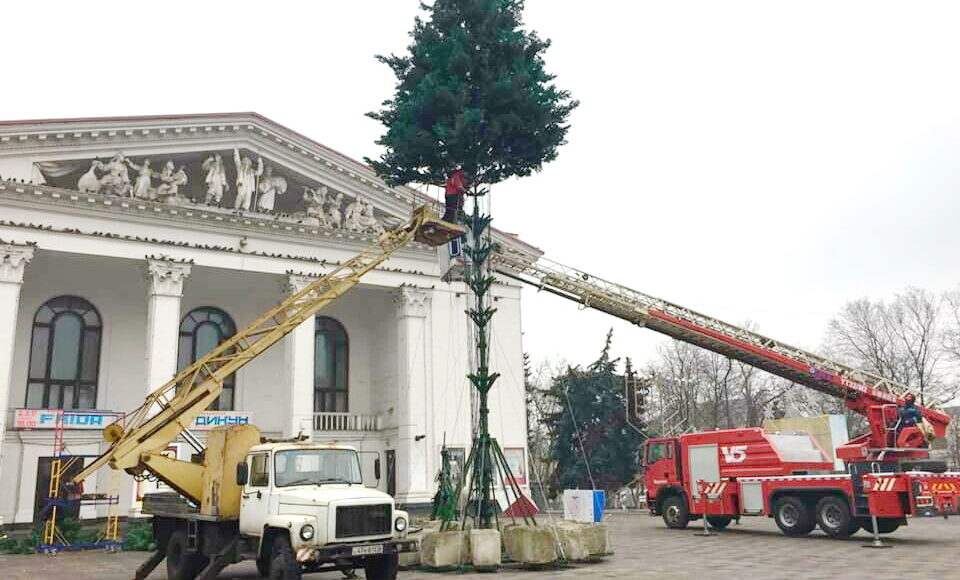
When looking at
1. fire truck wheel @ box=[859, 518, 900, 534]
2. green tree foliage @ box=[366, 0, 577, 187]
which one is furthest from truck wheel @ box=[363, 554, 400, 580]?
fire truck wheel @ box=[859, 518, 900, 534]

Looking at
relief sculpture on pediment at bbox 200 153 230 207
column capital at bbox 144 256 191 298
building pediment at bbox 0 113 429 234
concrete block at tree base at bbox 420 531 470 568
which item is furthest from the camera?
relief sculpture on pediment at bbox 200 153 230 207

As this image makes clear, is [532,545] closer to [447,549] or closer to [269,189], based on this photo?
[447,549]

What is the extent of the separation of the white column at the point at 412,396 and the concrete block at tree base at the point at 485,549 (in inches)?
550

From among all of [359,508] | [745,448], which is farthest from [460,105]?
[745,448]

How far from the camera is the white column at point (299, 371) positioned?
25281 mm

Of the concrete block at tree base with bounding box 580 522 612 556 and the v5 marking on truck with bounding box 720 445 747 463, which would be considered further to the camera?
the v5 marking on truck with bounding box 720 445 747 463

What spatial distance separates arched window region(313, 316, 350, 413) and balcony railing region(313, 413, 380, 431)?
734 millimetres

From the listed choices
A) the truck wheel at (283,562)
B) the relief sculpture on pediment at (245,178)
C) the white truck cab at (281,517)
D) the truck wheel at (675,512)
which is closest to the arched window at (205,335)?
the relief sculpture on pediment at (245,178)

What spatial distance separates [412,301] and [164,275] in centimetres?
869

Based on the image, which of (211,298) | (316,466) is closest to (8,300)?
(211,298)

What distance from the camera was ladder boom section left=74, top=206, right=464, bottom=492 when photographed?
41.4ft

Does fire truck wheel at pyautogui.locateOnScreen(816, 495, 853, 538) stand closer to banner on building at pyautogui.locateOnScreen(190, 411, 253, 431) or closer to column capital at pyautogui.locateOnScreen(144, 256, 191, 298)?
banner on building at pyautogui.locateOnScreen(190, 411, 253, 431)

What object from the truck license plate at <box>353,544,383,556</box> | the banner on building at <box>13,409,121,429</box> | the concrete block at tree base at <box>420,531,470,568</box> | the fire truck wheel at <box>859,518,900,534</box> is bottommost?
the fire truck wheel at <box>859,518,900,534</box>

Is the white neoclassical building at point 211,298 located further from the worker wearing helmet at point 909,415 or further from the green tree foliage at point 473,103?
the worker wearing helmet at point 909,415
